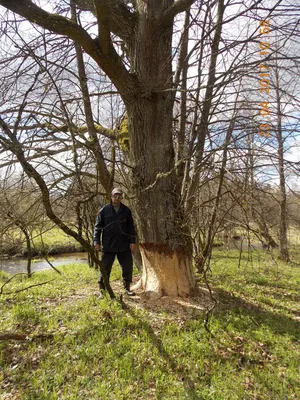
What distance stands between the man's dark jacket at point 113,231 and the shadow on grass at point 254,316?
1873 millimetres

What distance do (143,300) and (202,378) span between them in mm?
1795

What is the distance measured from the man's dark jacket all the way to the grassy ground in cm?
90

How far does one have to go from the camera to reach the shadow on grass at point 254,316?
3967 millimetres

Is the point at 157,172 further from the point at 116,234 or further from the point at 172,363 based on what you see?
the point at 172,363

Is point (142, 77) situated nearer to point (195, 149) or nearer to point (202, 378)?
point (195, 149)

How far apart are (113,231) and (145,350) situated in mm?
2192

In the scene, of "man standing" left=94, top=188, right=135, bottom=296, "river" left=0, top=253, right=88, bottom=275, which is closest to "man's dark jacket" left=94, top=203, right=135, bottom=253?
"man standing" left=94, top=188, right=135, bottom=296

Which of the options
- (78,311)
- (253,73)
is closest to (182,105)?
(253,73)

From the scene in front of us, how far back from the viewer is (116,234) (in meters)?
5.00

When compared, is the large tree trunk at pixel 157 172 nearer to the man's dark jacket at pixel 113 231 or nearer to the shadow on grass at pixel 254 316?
the man's dark jacket at pixel 113 231

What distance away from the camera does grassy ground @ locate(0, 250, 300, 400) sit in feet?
8.87

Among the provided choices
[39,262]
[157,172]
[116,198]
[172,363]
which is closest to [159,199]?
[157,172]

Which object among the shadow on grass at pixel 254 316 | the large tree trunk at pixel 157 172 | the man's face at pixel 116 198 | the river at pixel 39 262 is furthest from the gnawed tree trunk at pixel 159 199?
the river at pixel 39 262

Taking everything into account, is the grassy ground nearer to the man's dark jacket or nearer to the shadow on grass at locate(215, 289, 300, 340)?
the shadow on grass at locate(215, 289, 300, 340)
